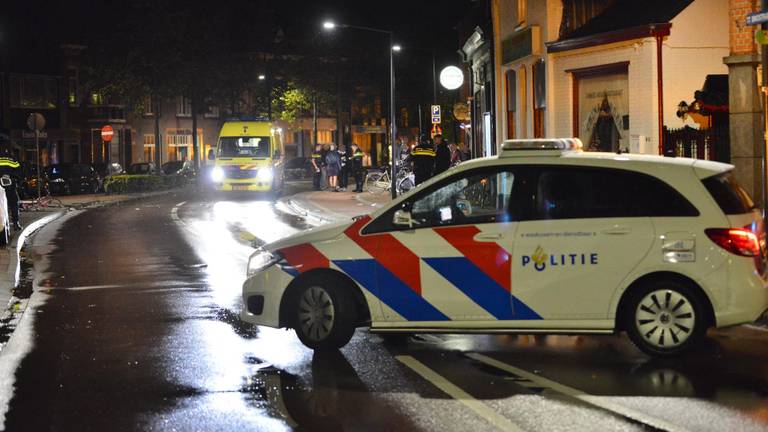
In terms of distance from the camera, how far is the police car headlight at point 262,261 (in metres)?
10.2

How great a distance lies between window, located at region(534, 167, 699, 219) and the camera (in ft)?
30.9

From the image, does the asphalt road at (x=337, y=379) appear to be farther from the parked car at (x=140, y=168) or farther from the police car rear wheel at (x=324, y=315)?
the parked car at (x=140, y=168)

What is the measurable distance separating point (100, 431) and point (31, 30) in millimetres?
64168

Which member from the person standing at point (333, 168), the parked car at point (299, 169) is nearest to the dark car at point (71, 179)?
the person standing at point (333, 168)

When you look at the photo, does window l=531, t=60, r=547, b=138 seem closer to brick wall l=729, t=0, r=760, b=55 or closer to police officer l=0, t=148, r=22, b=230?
brick wall l=729, t=0, r=760, b=55

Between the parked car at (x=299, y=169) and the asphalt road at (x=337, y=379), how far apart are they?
6040cm

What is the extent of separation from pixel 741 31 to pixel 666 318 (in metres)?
9.72

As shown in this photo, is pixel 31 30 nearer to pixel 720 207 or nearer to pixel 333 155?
pixel 333 155

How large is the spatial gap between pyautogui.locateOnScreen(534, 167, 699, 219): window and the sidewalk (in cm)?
1809

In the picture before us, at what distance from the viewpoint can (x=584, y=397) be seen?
807 cm

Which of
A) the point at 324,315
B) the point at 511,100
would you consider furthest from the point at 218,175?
the point at 324,315

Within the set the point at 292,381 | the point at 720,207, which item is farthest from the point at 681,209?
the point at 292,381

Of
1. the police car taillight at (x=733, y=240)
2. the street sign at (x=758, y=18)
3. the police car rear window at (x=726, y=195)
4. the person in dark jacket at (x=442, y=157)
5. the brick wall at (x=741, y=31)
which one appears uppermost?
the brick wall at (x=741, y=31)

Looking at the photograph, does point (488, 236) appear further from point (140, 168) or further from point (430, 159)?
point (140, 168)
